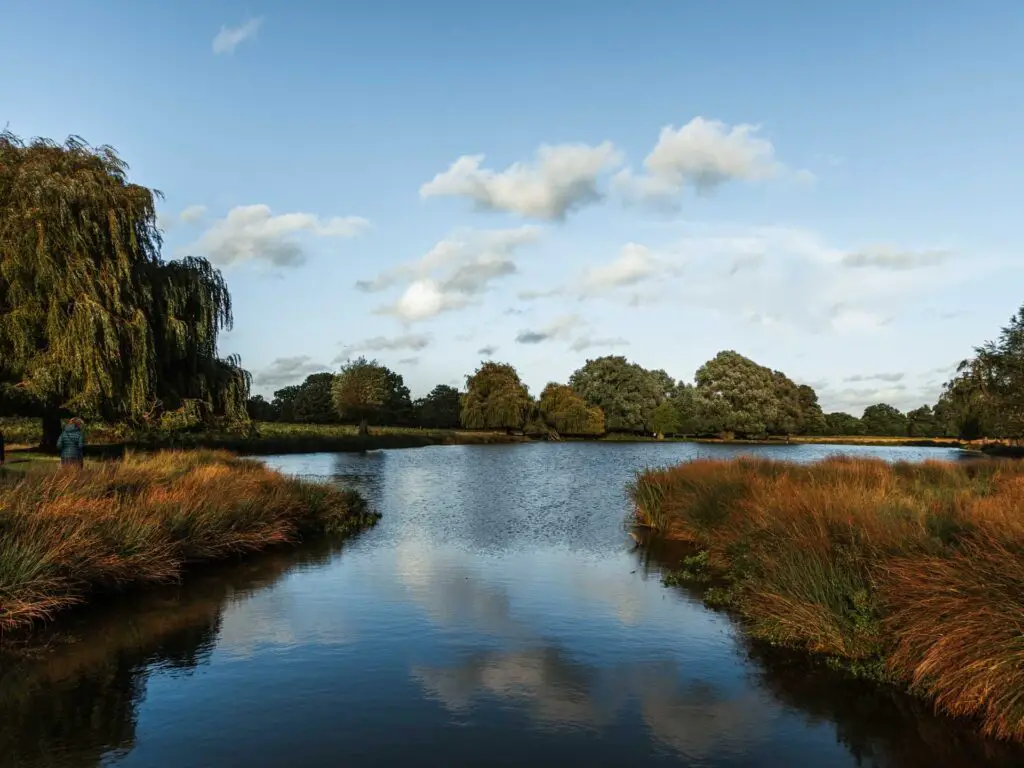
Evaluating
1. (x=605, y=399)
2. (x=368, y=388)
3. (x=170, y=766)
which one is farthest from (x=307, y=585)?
(x=605, y=399)

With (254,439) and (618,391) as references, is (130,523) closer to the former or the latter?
(254,439)

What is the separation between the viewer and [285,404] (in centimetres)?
12862

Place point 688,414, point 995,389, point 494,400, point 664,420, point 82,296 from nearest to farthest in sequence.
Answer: point 82,296, point 995,389, point 494,400, point 664,420, point 688,414

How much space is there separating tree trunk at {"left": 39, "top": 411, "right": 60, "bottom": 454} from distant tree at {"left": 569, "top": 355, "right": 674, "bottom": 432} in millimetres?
80843

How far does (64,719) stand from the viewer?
7.57 m

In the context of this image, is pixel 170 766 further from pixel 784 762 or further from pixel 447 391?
pixel 447 391

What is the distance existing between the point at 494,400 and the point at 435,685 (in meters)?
82.4

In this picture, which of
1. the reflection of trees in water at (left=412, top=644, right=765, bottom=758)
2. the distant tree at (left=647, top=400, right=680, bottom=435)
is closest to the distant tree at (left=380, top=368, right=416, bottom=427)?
the distant tree at (left=647, top=400, right=680, bottom=435)

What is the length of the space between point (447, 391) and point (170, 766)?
116295 millimetres

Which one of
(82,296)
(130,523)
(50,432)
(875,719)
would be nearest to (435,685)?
(875,719)

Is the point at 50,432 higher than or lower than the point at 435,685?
higher

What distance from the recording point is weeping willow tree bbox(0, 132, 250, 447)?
24578 mm

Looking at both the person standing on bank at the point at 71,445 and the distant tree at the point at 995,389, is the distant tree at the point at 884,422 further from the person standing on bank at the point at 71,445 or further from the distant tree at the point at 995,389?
the person standing on bank at the point at 71,445

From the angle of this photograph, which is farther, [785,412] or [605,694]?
[785,412]
